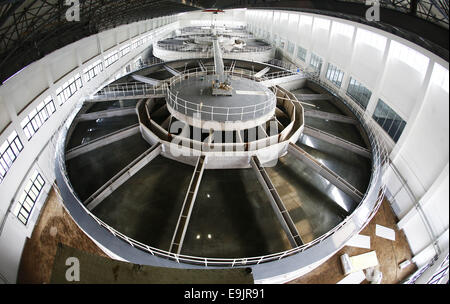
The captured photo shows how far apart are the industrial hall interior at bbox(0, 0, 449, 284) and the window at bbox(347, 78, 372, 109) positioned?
0.23m

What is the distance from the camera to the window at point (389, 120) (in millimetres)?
14102

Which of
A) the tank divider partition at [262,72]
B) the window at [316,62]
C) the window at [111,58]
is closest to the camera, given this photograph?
the tank divider partition at [262,72]

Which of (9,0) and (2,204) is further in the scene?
(2,204)

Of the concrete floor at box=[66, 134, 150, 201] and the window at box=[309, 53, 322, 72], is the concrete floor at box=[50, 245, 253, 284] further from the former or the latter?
the window at box=[309, 53, 322, 72]

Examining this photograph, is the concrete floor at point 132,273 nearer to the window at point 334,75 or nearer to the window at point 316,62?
the window at point 334,75

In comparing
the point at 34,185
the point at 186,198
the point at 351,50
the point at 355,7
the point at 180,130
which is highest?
the point at 355,7

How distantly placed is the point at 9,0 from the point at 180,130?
759 cm

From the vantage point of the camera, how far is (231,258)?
786 cm

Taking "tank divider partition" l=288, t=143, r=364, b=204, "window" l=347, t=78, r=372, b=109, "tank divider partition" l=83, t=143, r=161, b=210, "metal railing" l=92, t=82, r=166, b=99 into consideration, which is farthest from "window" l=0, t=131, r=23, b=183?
"window" l=347, t=78, r=372, b=109

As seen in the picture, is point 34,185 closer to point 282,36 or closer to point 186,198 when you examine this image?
point 186,198

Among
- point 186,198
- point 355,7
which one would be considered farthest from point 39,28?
point 355,7

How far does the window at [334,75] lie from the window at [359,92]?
6.09ft

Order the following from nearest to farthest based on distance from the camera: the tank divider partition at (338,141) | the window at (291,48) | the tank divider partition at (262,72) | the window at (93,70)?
1. the tank divider partition at (338,141)
2. the tank divider partition at (262,72)
3. the window at (93,70)
4. the window at (291,48)

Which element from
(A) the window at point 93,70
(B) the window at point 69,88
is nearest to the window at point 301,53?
(A) the window at point 93,70
